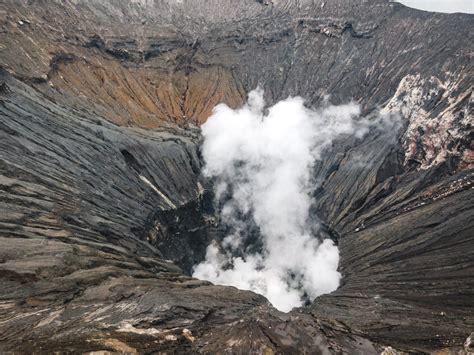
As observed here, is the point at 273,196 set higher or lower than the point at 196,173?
lower

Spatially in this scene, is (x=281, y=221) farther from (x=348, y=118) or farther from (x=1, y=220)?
(x=1, y=220)

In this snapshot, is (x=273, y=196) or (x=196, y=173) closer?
(x=196, y=173)

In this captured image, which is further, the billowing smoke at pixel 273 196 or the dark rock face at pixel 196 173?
the billowing smoke at pixel 273 196

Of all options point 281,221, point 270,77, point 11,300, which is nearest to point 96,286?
point 11,300

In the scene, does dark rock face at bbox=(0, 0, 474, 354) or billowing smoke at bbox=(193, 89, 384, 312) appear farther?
billowing smoke at bbox=(193, 89, 384, 312)

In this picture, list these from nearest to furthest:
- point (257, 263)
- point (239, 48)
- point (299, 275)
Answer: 1. point (299, 275)
2. point (257, 263)
3. point (239, 48)
